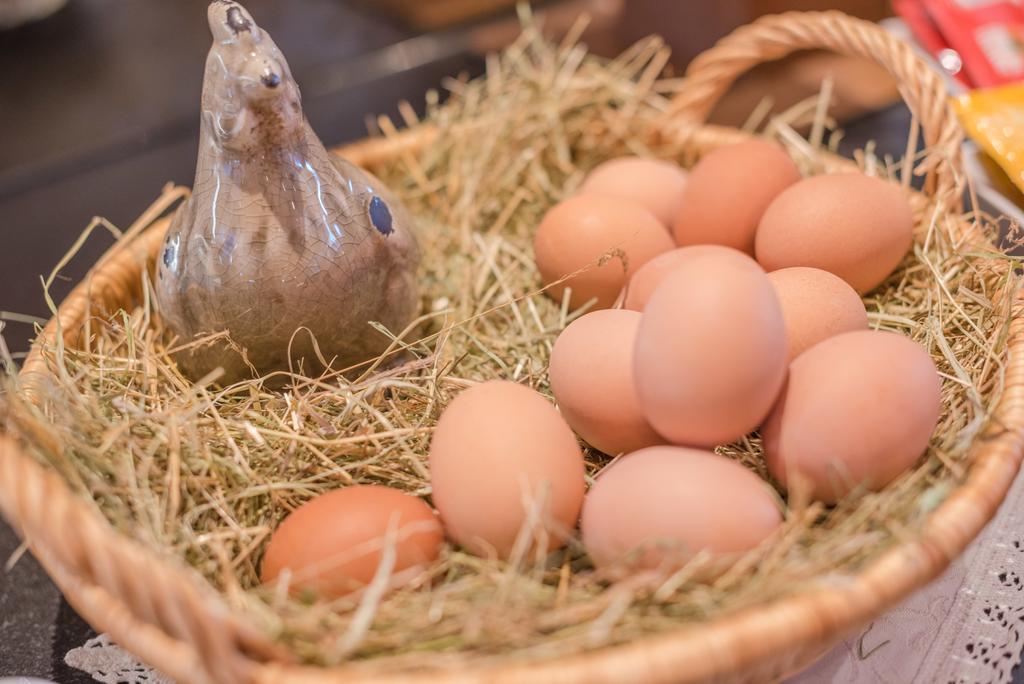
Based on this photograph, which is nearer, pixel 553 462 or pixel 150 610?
pixel 150 610

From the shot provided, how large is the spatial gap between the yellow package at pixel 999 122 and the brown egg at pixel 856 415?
412 millimetres

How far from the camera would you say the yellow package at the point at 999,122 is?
2.96ft

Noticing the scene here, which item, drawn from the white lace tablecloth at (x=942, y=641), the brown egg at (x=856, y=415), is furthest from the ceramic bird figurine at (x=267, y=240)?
the brown egg at (x=856, y=415)

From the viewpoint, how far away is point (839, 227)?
0.77m

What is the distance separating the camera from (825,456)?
1.94 feet

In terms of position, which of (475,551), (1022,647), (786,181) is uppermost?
(786,181)

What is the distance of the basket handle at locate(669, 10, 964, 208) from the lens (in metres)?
0.83

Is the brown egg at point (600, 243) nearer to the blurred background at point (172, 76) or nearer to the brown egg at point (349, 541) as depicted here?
the brown egg at point (349, 541)

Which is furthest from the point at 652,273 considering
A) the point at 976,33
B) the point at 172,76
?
the point at 172,76

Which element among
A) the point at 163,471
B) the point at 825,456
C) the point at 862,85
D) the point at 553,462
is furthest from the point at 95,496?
the point at 862,85

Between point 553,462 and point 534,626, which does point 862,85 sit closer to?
point 553,462

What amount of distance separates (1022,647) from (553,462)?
0.39m

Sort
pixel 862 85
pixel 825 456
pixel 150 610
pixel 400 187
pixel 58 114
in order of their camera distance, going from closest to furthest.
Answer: pixel 150 610, pixel 825 456, pixel 400 187, pixel 862 85, pixel 58 114

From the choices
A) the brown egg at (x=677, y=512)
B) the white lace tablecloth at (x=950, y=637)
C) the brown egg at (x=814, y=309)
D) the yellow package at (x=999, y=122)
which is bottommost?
the white lace tablecloth at (x=950, y=637)
